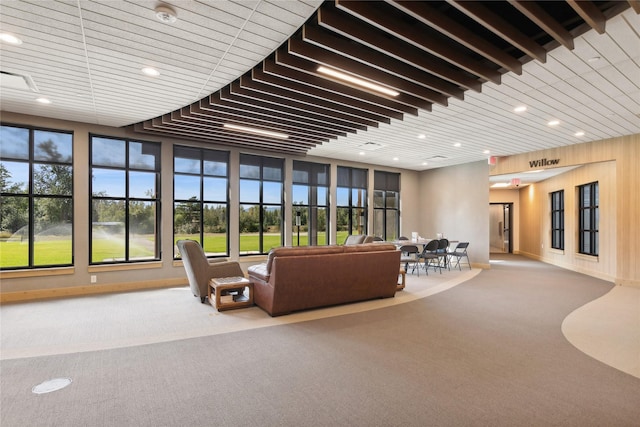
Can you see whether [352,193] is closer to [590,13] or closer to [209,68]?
[209,68]


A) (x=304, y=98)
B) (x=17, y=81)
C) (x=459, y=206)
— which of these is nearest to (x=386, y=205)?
(x=459, y=206)

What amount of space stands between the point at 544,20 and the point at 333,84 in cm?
228

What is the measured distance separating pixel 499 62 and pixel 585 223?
26.0 ft

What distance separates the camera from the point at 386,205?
1087 centimetres

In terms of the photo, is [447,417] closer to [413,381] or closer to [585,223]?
[413,381]

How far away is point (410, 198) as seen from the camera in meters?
11.4

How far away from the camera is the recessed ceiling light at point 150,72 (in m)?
3.81

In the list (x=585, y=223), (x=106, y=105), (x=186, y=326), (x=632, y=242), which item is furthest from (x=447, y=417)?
(x=585, y=223)

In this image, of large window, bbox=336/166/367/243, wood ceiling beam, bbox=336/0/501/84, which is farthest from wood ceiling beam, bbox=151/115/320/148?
wood ceiling beam, bbox=336/0/501/84

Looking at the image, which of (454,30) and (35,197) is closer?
(454,30)

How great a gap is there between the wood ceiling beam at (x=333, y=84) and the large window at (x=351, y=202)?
4917 millimetres

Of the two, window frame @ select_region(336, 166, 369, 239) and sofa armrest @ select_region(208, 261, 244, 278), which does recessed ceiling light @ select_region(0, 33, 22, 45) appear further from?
window frame @ select_region(336, 166, 369, 239)

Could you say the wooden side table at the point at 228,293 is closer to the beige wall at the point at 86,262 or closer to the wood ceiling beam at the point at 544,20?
the beige wall at the point at 86,262

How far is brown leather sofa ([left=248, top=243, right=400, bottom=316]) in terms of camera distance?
443 centimetres
